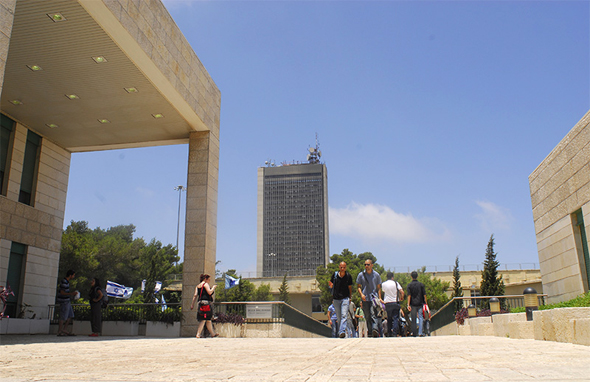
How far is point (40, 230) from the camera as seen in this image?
1639 centimetres

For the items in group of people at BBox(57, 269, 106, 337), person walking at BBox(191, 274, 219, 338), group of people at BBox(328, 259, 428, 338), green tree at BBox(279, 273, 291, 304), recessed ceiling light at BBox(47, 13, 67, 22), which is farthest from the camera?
green tree at BBox(279, 273, 291, 304)

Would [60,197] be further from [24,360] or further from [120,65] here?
[24,360]

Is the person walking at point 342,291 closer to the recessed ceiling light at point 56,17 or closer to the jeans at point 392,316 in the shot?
the jeans at point 392,316

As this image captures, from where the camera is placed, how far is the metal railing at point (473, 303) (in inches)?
618

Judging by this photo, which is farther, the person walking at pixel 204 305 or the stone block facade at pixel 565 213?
the person walking at pixel 204 305

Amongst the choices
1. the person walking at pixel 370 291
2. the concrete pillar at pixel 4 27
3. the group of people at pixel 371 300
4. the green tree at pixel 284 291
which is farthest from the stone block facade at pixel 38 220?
the green tree at pixel 284 291

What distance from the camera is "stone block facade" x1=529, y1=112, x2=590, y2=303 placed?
35.2ft

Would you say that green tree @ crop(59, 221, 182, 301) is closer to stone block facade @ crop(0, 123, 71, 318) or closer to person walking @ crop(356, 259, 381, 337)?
stone block facade @ crop(0, 123, 71, 318)

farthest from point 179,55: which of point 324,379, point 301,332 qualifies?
point 324,379

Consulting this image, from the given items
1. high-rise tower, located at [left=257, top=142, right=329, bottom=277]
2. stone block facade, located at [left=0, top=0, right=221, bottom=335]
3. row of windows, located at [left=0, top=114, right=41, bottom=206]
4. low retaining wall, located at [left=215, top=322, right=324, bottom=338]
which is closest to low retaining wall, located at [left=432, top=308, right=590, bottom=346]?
low retaining wall, located at [left=215, top=322, right=324, bottom=338]

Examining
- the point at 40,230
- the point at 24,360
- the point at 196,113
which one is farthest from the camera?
the point at 40,230

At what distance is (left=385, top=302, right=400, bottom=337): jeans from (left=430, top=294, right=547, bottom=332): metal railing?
16.5 ft

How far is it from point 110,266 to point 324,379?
185ft

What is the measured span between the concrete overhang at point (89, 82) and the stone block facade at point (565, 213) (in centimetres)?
1034
